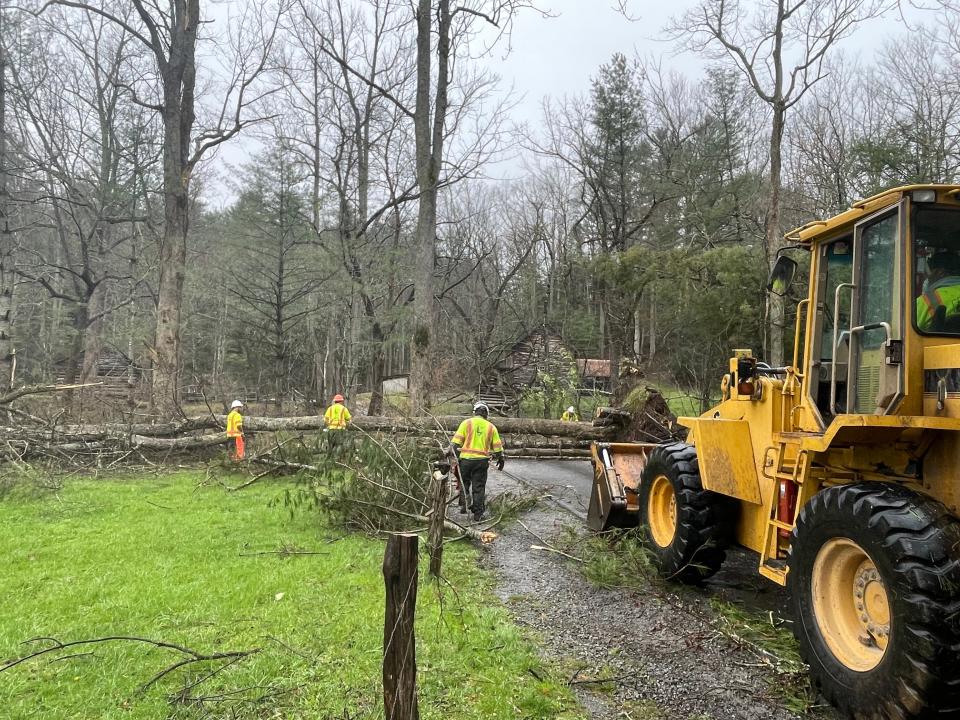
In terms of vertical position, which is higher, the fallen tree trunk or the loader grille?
the loader grille

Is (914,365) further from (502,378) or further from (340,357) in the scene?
(340,357)

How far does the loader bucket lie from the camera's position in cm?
733

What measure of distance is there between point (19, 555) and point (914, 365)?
8.51 meters

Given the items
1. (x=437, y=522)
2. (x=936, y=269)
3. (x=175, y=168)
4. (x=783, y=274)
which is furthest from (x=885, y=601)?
(x=175, y=168)

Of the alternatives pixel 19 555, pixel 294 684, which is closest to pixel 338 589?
pixel 294 684

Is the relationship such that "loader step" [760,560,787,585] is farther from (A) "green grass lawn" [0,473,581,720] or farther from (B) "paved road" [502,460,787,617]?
(A) "green grass lawn" [0,473,581,720]

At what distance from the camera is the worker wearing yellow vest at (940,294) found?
154 inches

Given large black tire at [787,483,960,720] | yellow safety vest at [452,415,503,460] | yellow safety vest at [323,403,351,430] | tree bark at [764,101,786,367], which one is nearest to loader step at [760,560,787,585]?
large black tire at [787,483,960,720]

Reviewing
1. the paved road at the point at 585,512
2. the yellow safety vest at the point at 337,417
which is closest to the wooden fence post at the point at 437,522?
the paved road at the point at 585,512

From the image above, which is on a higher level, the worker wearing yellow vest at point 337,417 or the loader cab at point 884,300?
the loader cab at point 884,300

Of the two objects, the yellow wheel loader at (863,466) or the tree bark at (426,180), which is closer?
the yellow wheel loader at (863,466)

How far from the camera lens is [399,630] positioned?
3.06 metres

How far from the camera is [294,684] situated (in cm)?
410

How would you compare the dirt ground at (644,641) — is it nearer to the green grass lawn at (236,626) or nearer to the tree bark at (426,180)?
the green grass lawn at (236,626)
